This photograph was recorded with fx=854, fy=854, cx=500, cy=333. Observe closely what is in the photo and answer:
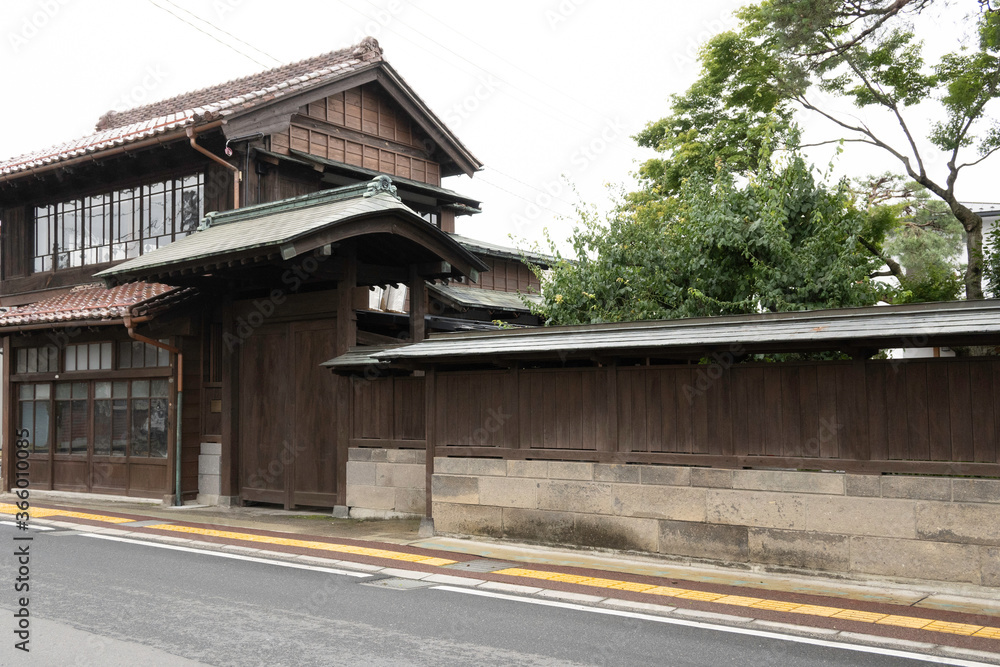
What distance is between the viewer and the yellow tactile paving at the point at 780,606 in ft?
24.3

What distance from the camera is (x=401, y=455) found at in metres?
14.3

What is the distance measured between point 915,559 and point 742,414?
7.87ft

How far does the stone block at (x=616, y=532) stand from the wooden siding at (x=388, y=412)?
3.70 meters

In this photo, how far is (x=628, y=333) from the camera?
1102 centimetres

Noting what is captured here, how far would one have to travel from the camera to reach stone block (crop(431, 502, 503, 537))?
1205cm

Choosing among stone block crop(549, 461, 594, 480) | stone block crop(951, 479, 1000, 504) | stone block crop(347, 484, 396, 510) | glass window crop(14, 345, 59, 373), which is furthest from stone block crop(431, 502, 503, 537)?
glass window crop(14, 345, 59, 373)

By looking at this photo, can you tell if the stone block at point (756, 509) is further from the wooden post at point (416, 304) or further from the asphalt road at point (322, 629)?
the wooden post at point (416, 304)

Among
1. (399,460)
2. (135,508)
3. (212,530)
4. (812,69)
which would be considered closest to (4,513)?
(135,508)

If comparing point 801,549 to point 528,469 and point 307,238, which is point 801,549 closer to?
point 528,469

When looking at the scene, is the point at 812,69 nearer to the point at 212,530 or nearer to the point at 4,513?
the point at 212,530

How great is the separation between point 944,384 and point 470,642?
5.77 meters

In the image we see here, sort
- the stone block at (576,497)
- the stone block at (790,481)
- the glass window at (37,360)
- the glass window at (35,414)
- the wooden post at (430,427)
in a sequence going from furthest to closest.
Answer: the glass window at (35,414)
the glass window at (37,360)
the wooden post at (430,427)
the stone block at (576,497)
the stone block at (790,481)

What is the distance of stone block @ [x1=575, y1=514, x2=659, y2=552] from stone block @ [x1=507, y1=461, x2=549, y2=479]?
30.5 inches

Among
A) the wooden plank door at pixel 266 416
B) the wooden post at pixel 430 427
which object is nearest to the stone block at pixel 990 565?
the wooden post at pixel 430 427
